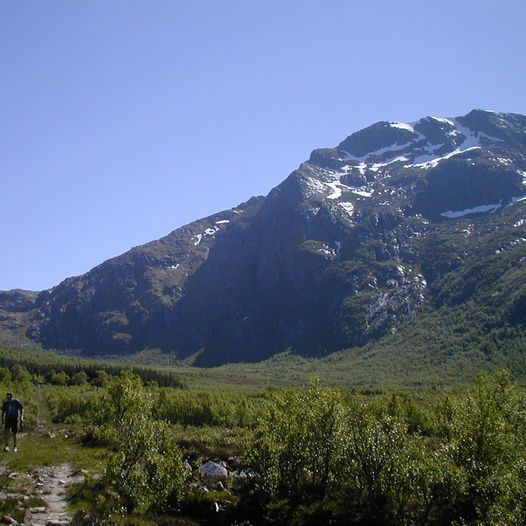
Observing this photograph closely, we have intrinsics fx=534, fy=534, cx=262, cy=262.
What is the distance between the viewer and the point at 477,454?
3028cm

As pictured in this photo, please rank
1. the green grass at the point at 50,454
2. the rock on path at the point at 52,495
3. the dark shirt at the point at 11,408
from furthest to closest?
the green grass at the point at 50,454 < the dark shirt at the point at 11,408 < the rock on path at the point at 52,495

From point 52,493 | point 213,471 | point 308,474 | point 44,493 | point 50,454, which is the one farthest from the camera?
point 213,471

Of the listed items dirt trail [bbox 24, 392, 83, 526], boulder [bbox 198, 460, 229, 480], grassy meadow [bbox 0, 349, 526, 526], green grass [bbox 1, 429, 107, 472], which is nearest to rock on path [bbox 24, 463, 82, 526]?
dirt trail [bbox 24, 392, 83, 526]

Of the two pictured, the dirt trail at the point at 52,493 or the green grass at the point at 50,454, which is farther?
the green grass at the point at 50,454

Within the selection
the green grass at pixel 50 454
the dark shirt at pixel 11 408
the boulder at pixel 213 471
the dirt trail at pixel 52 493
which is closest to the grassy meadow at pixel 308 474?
the green grass at pixel 50 454

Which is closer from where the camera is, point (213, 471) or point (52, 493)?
point (52, 493)

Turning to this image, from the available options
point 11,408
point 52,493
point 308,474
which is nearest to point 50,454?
point 11,408

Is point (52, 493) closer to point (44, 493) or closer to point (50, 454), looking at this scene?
point (44, 493)

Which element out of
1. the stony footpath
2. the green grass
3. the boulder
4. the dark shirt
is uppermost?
the dark shirt

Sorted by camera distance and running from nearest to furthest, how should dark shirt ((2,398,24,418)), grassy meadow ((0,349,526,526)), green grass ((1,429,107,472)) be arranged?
grassy meadow ((0,349,526,526))
dark shirt ((2,398,24,418))
green grass ((1,429,107,472))

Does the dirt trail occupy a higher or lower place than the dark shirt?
lower

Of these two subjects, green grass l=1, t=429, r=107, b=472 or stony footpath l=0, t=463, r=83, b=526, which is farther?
green grass l=1, t=429, r=107, b=472

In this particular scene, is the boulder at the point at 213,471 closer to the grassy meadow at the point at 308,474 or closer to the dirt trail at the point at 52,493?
the grassy meadow at the point at 308,474

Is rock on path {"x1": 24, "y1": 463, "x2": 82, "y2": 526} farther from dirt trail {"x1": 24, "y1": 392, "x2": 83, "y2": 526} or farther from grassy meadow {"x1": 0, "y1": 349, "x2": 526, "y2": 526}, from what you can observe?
grassy meadow {"x1": 0, "y1": 349, "x2": 526, "y2": 526}
